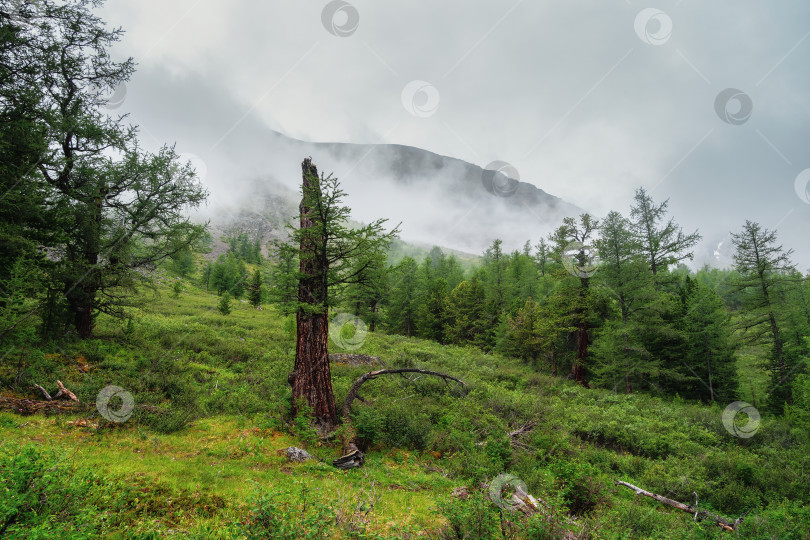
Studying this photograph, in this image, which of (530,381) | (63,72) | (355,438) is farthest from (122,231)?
(530,381)

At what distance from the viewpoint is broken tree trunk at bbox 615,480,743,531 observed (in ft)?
22.7

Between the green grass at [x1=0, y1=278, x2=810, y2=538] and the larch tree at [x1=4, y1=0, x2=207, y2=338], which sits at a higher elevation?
the larch tree at [x1=4, y1=0, x2=207, y2=338]

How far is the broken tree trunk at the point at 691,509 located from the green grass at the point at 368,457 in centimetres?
21

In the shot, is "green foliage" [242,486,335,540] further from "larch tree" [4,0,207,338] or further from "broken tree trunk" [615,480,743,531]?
"larch tree" [4,0,207,338]

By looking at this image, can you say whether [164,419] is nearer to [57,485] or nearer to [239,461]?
[239,461]

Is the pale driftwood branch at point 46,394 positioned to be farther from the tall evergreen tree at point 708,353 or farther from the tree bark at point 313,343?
the tall evergreen tree at point 708,353

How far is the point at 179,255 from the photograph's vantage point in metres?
14.8

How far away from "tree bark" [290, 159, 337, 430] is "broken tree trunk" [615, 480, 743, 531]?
26.3 feet

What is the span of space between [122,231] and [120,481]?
12.0m

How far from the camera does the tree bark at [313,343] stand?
29.9 feet

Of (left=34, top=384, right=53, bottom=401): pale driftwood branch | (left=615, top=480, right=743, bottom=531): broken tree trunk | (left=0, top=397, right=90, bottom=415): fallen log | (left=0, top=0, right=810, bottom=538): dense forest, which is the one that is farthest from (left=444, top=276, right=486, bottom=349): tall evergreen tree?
(left=34, top=384, right=53, bottom=401): pale driftwood branch

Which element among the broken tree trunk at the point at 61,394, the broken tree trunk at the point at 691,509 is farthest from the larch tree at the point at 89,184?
the broken tree trunk at the point at 691,509

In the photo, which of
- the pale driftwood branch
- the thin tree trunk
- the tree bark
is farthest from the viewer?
the thin tree trunk

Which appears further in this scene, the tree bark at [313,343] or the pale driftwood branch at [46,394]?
the tree bark at [313,343]
